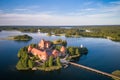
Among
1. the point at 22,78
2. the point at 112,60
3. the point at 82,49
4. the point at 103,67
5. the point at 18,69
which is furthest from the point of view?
the point at 82,49

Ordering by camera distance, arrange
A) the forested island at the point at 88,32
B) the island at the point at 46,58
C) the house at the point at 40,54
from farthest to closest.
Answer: the forested island at the point at 88,32
the house at the point at 40,54
the island at the point at 46,58

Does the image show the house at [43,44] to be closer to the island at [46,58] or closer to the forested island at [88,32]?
the island at [46,58]

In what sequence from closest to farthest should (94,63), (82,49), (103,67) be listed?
(103,67) < (94,63) < (82,49)

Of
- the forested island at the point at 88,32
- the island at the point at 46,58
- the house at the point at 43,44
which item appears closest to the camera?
the island at the point at 46,58

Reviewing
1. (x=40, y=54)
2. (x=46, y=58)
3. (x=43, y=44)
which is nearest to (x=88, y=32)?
(x=43, y=44)

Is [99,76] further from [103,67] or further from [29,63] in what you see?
[29,63]

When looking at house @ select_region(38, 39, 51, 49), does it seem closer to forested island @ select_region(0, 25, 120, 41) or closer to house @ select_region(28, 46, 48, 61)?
house @ select_region(28, 46, 48, 61)

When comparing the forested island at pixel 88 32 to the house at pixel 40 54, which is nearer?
the house at pixel 40 54

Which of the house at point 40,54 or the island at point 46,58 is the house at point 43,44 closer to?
the island at point 46,58

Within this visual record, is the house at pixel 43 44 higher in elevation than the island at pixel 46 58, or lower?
higher

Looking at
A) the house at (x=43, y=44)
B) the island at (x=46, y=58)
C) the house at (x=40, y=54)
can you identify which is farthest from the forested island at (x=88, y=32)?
the house at (x=40, y=54)

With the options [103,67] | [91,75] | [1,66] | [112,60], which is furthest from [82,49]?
[1,66]
